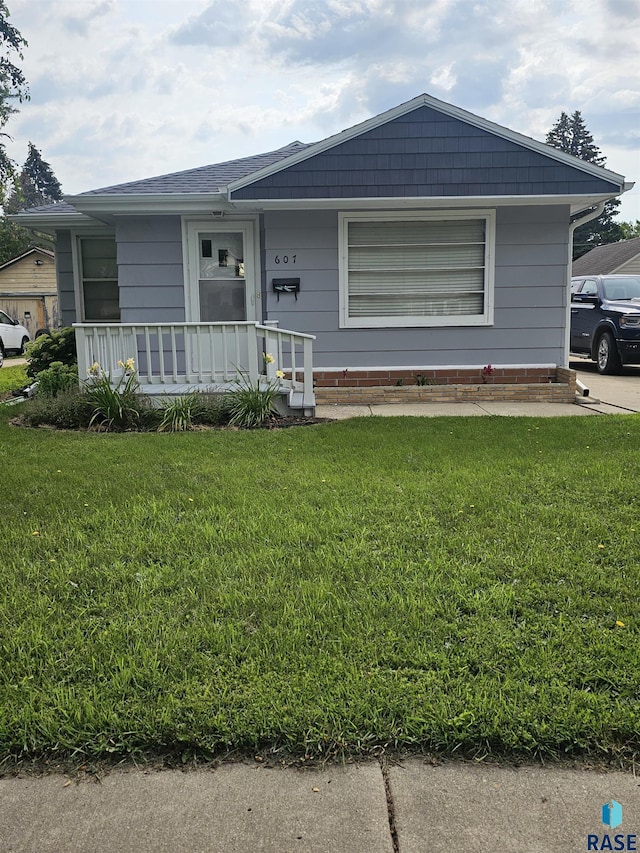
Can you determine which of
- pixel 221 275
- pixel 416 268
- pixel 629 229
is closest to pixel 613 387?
pixel 416 268

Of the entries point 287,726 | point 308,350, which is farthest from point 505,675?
point 308,350

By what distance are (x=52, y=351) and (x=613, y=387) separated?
30.2ft

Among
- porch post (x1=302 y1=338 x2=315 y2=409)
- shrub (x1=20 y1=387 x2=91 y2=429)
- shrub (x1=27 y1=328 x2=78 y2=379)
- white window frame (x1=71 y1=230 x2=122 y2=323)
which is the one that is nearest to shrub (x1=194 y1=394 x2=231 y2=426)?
porch post (x1=302 y1=338 x2=315 y2=409)

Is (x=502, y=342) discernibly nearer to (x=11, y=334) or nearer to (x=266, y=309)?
(x=266, y=309)

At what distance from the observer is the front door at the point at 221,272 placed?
10047mm

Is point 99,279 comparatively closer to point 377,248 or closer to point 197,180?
point 197,180

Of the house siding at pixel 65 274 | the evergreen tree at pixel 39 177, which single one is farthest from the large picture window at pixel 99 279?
the evergreen tree at pixel 39 177

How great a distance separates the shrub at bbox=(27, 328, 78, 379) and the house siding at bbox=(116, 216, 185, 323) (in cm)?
152

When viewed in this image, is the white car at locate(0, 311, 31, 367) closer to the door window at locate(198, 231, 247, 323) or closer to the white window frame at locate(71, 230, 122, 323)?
the white window frame at locate(71, 230, 122, 323)

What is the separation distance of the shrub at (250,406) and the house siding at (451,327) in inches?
77.1

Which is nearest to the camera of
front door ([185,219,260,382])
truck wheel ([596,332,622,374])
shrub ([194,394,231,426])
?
shrub ([194,394,231,426])

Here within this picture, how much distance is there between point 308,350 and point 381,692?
6.21m

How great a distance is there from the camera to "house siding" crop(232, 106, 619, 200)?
9094 millimetres

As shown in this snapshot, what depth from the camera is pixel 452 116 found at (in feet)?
29.8
